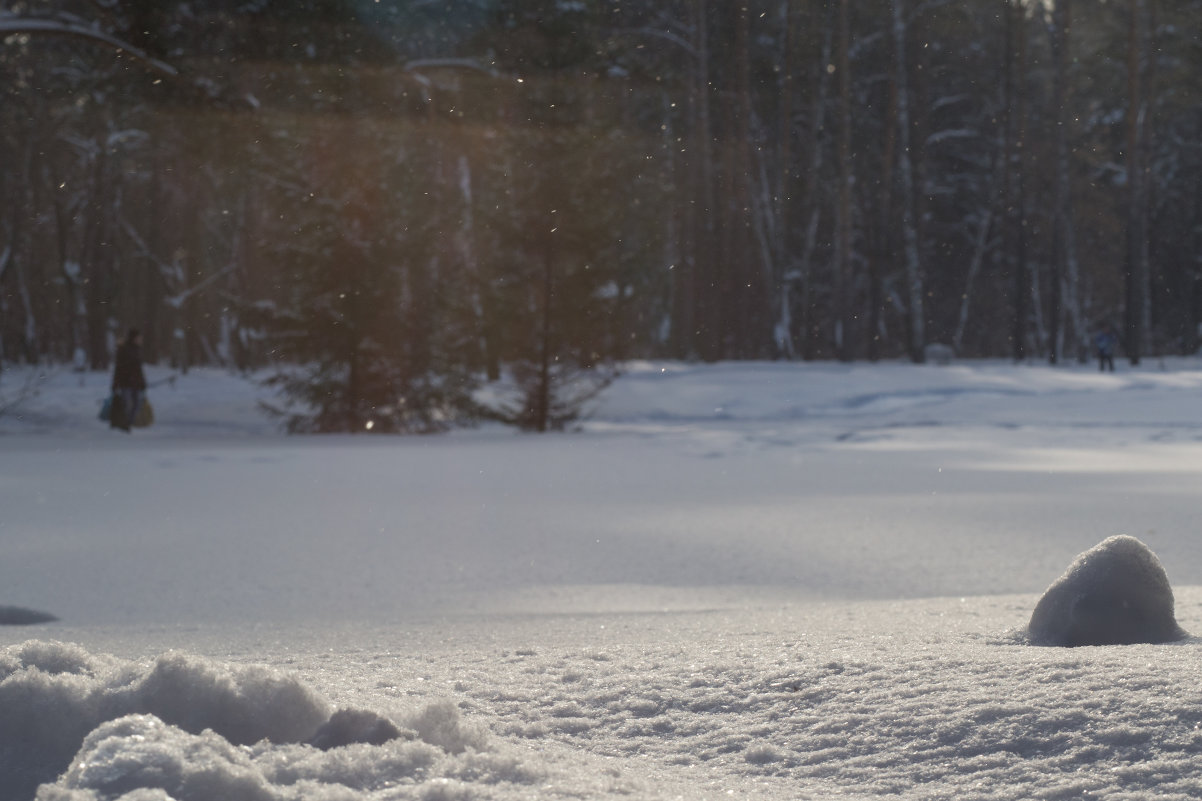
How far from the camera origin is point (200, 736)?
1678 millimetres

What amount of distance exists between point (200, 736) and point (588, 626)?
1820mm

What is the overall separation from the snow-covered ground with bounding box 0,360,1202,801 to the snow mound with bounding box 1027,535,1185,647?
0.39ft

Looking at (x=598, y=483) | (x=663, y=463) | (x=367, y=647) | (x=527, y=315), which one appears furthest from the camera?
(x=527, y=315)

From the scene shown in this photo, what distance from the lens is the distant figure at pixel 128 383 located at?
15.2 meters

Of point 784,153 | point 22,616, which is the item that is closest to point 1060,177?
point 784,153

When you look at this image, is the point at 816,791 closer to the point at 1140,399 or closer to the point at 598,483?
the point at 598,483

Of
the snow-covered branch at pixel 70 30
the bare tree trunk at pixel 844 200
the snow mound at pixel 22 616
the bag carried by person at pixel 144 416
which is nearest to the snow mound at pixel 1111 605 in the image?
the snow mound at pixel 22 616

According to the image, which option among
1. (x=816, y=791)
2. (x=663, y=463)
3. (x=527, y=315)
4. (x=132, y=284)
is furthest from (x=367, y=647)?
(x=132, y=284)

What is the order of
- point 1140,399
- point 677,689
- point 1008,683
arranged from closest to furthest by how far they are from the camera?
point 1008,683 → point 677,689 → point 1140,399

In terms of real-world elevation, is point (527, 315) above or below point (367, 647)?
above

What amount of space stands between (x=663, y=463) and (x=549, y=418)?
537 centimetres

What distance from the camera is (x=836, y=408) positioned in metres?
19.0

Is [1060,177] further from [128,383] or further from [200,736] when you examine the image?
[200,736]

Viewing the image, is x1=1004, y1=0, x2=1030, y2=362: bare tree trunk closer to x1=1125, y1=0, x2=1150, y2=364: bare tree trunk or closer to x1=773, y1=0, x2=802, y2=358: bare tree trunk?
x1=1125, y1=0, x2=1150, y2=364: bare tree trunk
